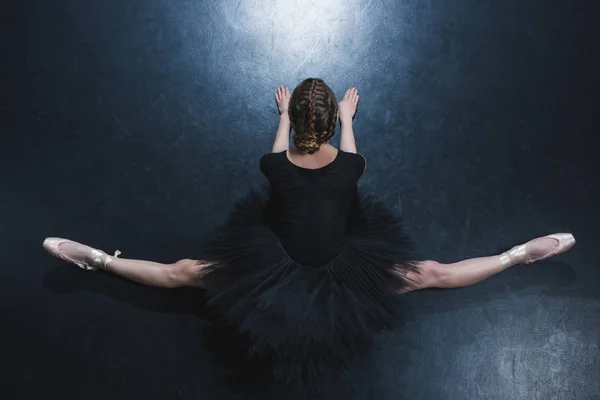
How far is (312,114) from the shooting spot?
1.95m

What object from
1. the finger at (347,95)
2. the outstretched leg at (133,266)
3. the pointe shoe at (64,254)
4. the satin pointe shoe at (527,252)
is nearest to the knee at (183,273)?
the outstretched leg at (133,266)

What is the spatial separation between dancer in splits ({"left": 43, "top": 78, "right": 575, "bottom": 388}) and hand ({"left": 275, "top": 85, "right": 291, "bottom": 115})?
0.34 metres

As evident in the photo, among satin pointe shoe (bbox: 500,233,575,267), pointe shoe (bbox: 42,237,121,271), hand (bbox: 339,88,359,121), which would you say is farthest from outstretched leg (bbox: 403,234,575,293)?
pointe shoe (bbox: 42,237,121,271)

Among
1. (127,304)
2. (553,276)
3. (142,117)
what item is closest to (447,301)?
(553,276)

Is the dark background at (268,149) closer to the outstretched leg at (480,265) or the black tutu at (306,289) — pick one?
the outstretched leg at (480,265)

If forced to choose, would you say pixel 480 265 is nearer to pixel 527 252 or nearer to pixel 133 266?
pixel 527 252

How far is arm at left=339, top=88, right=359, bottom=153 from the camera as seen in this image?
2.23 meters

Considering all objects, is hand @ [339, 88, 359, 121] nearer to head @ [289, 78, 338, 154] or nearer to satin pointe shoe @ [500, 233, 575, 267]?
head @ [289, 78, 338, 154]

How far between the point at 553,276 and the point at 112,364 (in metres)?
1.44

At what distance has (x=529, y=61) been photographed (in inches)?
→ 99.7

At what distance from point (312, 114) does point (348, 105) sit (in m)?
0.46

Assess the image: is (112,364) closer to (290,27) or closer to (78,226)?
(78,226)

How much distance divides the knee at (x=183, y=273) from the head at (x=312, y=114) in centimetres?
50

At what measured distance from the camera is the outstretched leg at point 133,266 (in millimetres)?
2156
